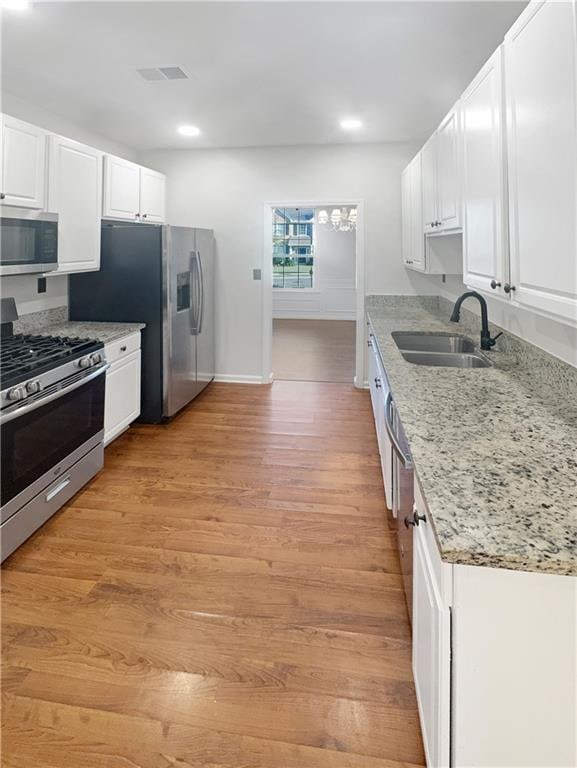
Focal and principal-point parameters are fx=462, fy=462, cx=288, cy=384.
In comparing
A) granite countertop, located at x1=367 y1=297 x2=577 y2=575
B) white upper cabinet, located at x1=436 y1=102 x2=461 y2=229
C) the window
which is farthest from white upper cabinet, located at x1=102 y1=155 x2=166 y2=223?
the window

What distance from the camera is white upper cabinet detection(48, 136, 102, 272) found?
303 centimetres

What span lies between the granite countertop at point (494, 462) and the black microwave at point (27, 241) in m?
2.17

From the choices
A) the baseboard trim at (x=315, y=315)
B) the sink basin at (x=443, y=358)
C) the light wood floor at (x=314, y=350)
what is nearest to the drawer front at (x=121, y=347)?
the sink basin at (x=443, y=358)

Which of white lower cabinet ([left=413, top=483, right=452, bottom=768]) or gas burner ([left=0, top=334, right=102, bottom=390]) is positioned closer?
white lower cabinet ([left=413, top=483, right=452, bottom=768])

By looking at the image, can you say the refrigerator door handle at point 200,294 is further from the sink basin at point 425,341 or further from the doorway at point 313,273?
the doorway at point 313,273

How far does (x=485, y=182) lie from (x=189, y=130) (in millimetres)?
3415

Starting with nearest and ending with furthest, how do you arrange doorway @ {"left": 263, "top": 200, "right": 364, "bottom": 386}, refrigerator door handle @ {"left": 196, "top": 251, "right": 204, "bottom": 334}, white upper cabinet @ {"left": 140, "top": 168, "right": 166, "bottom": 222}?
1. white upper cabinet @ {"left": 140, "top": 168, "right": 166, "bottom": 222}
2. refrigerator door handle @ {"left": 196, "top": 251, "right": 204, "bottom": 334}
3. doorway @ {"left": 263, "top": 200, "right": 364, "bottom": 386}

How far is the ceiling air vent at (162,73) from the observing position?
2904mm

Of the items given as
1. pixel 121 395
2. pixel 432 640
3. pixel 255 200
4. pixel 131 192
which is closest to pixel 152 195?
pixel 131 192

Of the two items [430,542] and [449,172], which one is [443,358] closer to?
[449,172]

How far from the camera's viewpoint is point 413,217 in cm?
393

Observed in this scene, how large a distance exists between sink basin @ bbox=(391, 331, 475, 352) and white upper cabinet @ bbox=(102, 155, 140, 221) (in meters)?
2.51

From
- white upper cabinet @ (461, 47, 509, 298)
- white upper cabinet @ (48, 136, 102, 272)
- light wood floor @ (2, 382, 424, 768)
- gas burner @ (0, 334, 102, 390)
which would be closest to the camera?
light wood floor @ (2, 382, 424, 768)

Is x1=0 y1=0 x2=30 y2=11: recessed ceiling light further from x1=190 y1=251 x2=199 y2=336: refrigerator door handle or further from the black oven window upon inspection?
x1=190 y1=251 x2=199 y2=336: refrigerator door handle
